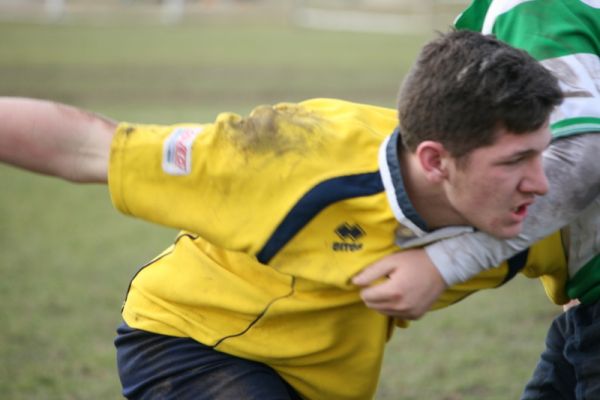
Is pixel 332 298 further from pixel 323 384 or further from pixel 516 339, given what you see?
pixel 516 339

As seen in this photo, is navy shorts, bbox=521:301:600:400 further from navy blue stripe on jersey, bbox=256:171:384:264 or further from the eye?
navy blue stripe on jersey, bbox=256:171:384:264

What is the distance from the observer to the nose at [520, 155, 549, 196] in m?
2.67

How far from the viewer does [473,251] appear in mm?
2805

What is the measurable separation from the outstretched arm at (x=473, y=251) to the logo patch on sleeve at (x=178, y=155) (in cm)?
53

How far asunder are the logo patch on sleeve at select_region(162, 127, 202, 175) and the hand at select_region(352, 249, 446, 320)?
0.53m

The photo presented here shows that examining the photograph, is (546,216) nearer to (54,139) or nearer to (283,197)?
(283,197)

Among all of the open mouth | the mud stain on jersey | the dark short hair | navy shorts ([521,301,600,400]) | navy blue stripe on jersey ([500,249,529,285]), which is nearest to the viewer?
the dark short hair

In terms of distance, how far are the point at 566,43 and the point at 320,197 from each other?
2.67 feet

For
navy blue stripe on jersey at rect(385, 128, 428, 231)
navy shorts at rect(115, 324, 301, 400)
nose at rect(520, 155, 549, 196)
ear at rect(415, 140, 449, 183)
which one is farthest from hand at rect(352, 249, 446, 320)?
navy shorts at rect(115, 324, 301, 400)

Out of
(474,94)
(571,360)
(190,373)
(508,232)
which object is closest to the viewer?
(474,94)

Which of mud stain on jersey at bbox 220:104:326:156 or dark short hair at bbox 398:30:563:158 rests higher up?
dark short hair at bbox 398:30:563:158

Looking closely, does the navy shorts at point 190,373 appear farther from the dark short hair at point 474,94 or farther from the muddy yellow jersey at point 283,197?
the dark short hair at point 474,94

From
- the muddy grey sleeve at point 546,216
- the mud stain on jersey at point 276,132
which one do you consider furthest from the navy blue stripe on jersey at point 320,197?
the muddy grey sleeve at point 546,216

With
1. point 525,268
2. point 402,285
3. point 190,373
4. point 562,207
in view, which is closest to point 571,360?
point 525,268
